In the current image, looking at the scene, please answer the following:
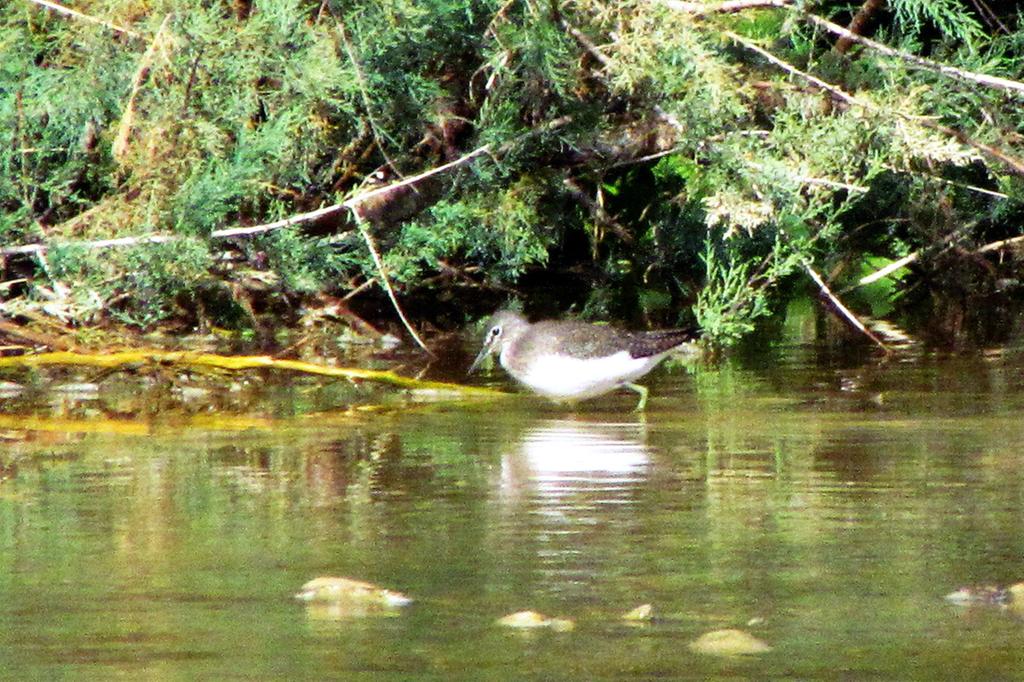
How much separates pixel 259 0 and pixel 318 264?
1.75 meters

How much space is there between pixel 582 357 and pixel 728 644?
15.3ft

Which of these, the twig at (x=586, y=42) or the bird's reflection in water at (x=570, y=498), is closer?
the bird's reflection in water at (x=570, y=498)

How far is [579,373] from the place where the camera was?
30.5 feet

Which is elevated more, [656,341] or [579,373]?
[656,341]

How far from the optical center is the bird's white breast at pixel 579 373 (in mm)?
9258

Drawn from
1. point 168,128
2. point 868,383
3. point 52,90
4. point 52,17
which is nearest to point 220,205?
point 168,128

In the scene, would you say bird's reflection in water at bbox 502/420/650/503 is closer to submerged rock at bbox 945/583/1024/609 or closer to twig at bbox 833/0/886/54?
submerged rock at bbox 945/583/1024/609

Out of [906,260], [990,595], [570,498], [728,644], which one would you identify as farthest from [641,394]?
[728,644]

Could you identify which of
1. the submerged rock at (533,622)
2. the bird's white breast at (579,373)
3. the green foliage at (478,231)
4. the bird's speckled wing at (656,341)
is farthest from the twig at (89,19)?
the submerged rock at (533,622)

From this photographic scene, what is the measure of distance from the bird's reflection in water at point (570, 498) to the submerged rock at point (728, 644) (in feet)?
2.09

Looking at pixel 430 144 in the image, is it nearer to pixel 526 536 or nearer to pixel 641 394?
pixel 641 394

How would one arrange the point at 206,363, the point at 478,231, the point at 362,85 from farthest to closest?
the point at 478,231 → the point at 362,85 → the point at 206,363

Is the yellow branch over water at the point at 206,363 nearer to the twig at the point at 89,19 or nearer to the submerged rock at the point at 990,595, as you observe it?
the twig at the point at 89,19

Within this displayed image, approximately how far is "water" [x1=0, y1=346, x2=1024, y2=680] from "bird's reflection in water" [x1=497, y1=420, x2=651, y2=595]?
0.02 meters
